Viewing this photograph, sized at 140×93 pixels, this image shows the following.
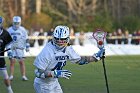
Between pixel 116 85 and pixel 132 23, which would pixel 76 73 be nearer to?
pixel 116 85

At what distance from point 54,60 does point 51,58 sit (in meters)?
0.11

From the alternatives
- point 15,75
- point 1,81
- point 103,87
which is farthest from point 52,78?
point 15,75

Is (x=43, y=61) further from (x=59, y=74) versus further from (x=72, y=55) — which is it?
(x=72, y=55)

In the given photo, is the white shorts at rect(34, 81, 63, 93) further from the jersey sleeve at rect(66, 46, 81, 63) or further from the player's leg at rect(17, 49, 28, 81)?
the player's leg at rect(17, 49, 28, 81)

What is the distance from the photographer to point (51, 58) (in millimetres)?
10500

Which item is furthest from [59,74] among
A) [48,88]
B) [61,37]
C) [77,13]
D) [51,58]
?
[77,13]

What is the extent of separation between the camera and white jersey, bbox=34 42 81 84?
10438 mm

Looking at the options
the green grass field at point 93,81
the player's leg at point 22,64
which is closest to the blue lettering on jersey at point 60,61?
the green grass field at point 93,81

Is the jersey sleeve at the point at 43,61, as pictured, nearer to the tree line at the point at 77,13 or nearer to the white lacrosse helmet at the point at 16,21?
the white lacrosse helmet at the point at 16,21

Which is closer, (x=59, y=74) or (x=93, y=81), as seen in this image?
(x=59, y=74)

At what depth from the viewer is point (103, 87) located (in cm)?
1667

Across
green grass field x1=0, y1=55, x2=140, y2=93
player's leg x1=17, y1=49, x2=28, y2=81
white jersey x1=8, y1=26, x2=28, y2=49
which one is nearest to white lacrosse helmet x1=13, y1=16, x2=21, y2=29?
white jersey x1=8, y1=26, x2=28, y2=49

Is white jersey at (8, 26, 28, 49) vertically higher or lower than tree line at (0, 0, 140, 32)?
higher

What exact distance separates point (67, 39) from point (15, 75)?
10.1 meters
